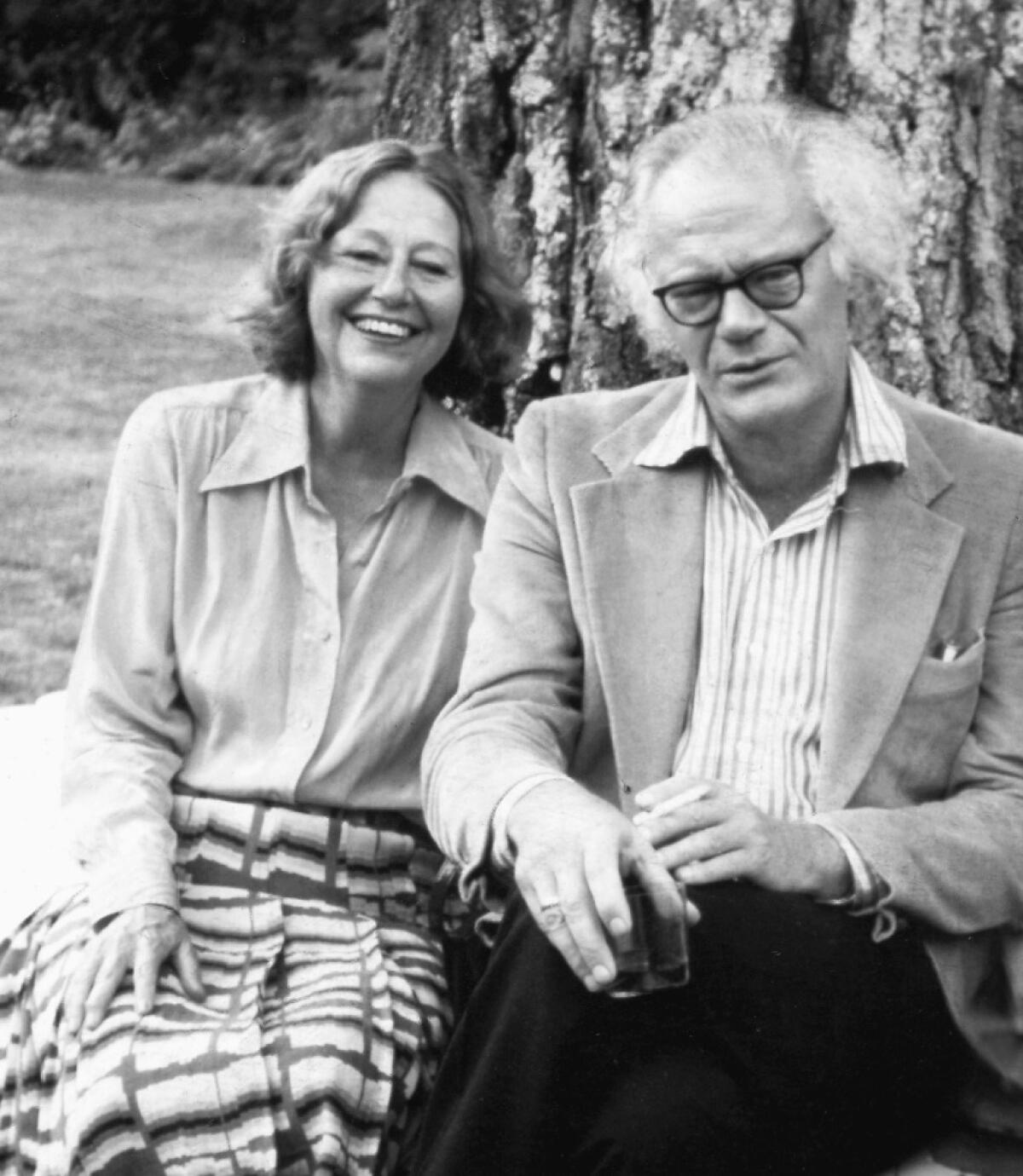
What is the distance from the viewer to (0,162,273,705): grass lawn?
5.22m

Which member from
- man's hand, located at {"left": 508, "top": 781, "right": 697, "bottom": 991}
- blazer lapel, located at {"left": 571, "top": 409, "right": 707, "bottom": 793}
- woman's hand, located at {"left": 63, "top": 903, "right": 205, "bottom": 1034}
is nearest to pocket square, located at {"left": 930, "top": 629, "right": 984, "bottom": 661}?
blazer lapel, located at {"left": 571, "top": 409, "right": 707, "bottom": 793}

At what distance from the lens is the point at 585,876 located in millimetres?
2168

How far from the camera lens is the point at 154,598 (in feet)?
9.38

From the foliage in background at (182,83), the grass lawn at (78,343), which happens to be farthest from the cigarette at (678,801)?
the foliage in background at (182,83)

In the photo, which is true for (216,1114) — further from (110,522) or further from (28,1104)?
(110,522)

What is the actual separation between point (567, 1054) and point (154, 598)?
1.06 m

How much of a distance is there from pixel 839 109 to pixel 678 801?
150 centimetres

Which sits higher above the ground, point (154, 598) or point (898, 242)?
point (898, 242)

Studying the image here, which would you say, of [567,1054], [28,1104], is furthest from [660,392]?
[28,1104]

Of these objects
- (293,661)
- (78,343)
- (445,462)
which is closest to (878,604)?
(445,462)

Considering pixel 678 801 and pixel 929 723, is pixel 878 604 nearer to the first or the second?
pixel 929 723

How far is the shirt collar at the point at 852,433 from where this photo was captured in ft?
8.41

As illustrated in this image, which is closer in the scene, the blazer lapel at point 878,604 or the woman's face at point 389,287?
the blazer lapel at point 878,604

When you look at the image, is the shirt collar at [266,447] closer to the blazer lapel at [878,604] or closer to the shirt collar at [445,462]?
the shirt collar at [445,462]
